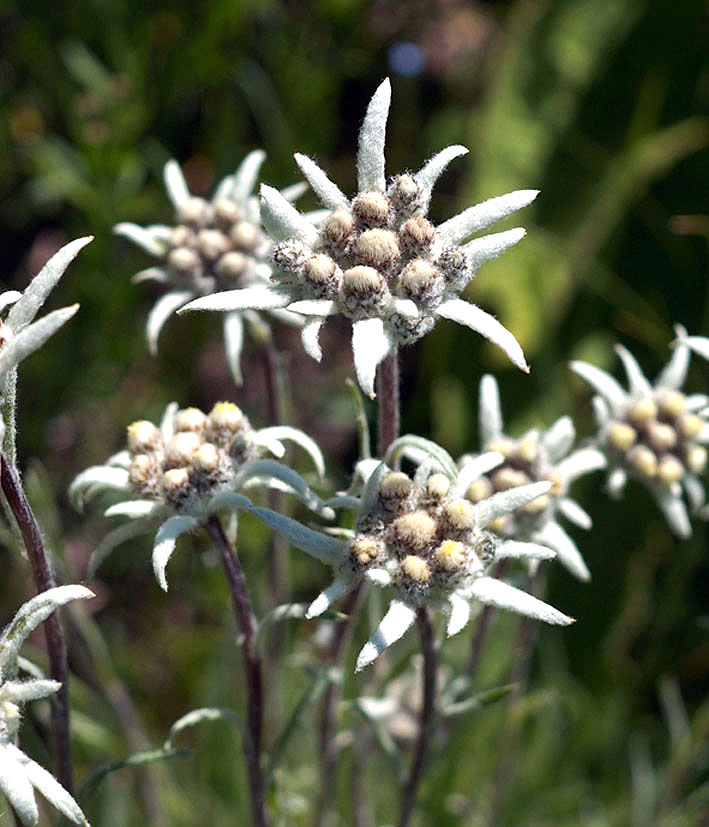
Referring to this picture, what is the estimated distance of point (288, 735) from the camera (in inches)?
101

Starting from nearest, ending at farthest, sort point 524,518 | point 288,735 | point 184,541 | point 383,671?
point 288,735 → point 524,518 → point 383,671 → point 184,541

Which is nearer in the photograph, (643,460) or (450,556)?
(450,556)

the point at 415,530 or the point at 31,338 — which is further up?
the point at 31,338

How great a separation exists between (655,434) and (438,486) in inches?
41.9

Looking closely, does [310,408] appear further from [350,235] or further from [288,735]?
[350,235]

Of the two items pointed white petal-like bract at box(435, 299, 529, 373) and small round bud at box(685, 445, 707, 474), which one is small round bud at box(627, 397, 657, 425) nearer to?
small round bud at box(685, 445, 707, 474)

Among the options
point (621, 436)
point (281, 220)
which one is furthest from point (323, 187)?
point (621, 436)

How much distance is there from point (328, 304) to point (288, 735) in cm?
120

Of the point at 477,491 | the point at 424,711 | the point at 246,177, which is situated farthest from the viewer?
the point at 246,177

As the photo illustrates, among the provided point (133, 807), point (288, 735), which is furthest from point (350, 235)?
point (133, 807)

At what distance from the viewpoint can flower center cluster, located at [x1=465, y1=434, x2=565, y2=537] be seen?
2762mm

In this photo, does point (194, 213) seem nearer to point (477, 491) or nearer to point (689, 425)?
point (477, 491)

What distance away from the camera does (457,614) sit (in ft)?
6.64

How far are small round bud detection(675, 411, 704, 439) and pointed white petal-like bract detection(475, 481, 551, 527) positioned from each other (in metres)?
0.91
